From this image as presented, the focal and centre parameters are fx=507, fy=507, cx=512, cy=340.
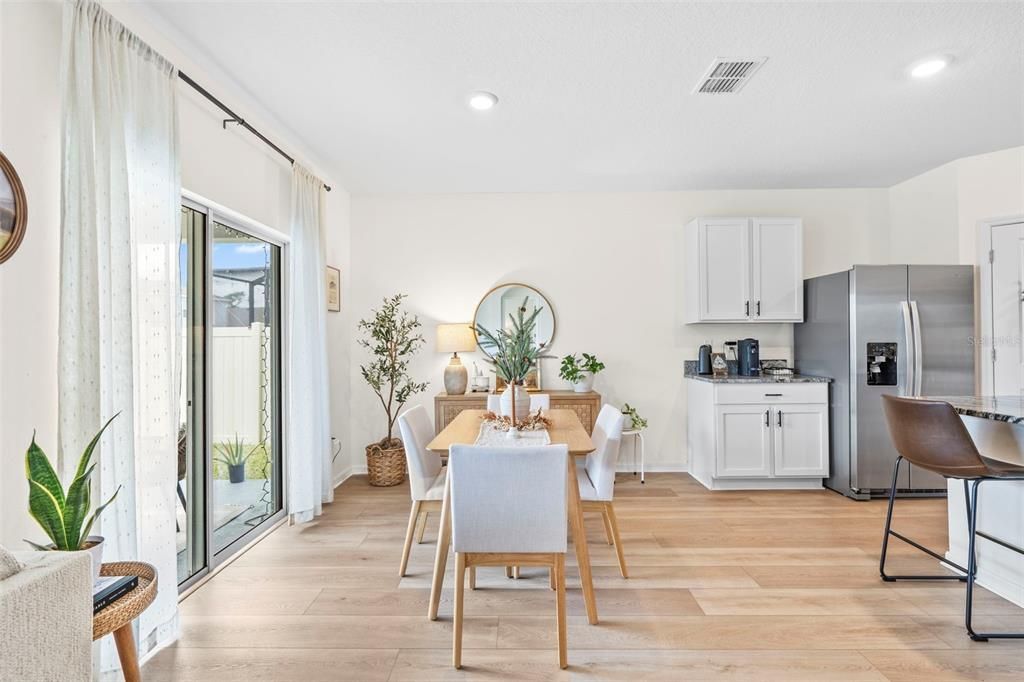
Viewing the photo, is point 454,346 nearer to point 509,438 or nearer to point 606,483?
point 509,438

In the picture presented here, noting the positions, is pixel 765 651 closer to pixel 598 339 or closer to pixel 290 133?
pixel 598 339

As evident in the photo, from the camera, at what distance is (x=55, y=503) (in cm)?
143

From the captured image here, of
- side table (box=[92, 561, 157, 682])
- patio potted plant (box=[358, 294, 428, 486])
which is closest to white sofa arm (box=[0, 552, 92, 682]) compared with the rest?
side table (box=[92, 561, 157, 682])

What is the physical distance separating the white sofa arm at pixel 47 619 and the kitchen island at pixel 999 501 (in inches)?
127

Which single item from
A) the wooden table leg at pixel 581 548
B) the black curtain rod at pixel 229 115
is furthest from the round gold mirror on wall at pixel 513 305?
the wooden table leg at pixel 581 548

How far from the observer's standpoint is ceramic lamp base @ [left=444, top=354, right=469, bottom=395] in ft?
14.7

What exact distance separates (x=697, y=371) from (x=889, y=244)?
2124 mm

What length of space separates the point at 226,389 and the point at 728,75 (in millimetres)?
3299

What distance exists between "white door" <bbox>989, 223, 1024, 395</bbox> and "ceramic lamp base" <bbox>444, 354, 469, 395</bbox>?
4.11m

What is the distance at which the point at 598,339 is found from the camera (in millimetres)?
4734

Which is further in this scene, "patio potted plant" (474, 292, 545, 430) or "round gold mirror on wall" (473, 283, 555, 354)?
"round gold mirror on wall" (473, 283, 555, 354)

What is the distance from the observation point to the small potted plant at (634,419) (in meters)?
4.47

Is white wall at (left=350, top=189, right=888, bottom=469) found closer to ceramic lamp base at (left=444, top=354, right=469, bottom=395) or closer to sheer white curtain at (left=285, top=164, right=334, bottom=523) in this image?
ceramic lamp base at (left=444, top=354, right=469, bottom=395)

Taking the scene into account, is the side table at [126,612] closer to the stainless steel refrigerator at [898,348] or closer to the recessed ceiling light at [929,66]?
the recessed ceiling light at [929,66]
